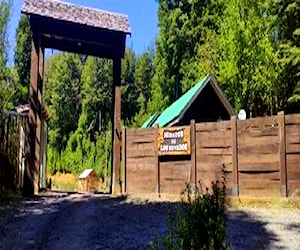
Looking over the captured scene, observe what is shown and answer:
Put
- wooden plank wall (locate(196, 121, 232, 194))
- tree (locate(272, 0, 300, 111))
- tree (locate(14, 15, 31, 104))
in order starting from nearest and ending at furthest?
wooden plank wall (locate(196, 121, 232, 194))
tree (locate(272, 0, 300, 111))
tree (locate(14, 15, 31, 104))

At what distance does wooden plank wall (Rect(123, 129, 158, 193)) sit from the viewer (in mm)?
14539

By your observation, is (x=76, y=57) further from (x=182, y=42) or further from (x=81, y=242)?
(x=81, y=242)

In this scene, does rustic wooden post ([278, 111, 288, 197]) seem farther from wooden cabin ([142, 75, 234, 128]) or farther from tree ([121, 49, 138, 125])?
tree ([121, 49, 138, 125])

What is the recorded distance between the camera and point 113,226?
9055 mm

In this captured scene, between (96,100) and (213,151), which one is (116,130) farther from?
(96,100)

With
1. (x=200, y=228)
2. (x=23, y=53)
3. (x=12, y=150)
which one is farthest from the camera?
(x=23, y=53)

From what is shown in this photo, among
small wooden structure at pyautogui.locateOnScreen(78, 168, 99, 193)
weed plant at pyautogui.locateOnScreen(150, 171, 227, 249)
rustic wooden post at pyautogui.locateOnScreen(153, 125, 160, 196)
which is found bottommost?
small wooden structure at pyautogui.locateOnScreen(78, 168, 99, 193)

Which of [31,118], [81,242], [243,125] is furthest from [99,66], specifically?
[81,242]

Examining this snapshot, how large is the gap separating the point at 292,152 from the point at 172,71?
24867mm

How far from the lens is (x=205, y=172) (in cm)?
1305

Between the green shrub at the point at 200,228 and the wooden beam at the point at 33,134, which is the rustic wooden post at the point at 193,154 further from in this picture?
the green shrub at the point at 200,228

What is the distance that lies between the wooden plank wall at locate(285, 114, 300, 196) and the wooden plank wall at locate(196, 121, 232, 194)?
5.14 ft

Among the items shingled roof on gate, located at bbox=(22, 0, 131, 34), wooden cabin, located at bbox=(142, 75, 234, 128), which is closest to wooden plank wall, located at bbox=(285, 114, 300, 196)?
wooden cabin, located at bbox=(142, 75, 234, 128)

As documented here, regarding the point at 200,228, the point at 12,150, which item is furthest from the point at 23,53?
the point at 200,228
